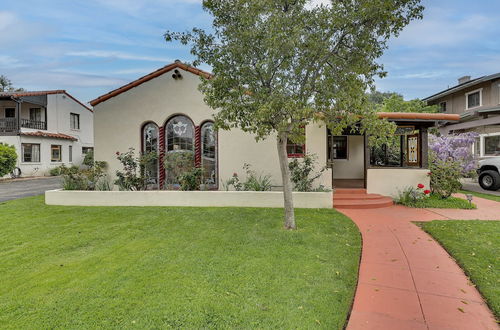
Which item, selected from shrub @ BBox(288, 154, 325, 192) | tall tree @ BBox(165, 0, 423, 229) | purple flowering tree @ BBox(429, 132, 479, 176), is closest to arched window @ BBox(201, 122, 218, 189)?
shrub @ BBox(288, 154, 325, 192)

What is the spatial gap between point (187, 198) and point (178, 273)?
4976 mm

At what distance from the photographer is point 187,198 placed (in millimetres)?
8711

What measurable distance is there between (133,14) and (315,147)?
26.2 feet

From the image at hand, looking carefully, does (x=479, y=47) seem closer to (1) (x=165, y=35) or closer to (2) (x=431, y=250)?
(2) (x=431, y=250)

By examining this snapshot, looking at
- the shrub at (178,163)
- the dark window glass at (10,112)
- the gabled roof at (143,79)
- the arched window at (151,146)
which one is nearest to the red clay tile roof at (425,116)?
the shrub at (178,163)

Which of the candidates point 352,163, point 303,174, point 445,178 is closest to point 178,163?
point 303,174

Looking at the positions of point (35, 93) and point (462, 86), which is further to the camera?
point (35, 93)

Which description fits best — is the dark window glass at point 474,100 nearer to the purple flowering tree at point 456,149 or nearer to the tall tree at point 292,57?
the purple flowering tree at point 456,149

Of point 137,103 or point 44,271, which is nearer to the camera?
point 44,271

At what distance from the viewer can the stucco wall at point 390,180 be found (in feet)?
31.9

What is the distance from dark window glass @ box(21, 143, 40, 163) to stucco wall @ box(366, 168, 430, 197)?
24.4 metres

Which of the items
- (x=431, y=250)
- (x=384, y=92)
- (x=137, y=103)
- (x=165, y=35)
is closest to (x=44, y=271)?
(x=165, y=35)

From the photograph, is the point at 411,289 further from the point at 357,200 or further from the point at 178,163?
the point at 178,163

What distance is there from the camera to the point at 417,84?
2769 centimetres
